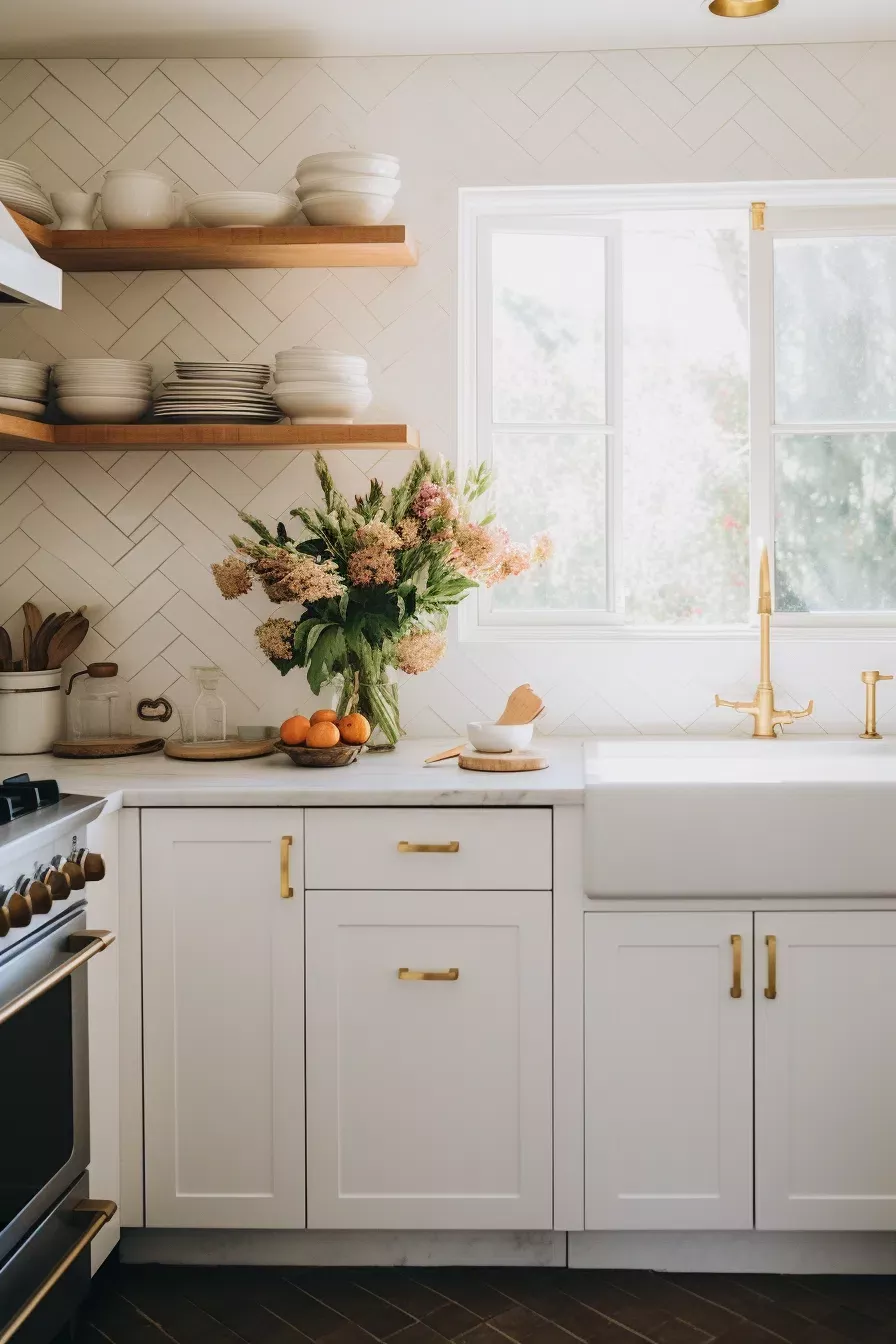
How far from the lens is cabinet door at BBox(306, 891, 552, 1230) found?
2293mm

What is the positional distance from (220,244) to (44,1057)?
1.69 m

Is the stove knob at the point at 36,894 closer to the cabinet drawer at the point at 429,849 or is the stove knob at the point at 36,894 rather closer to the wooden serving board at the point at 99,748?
the cabinet drawer at the point at 429,849

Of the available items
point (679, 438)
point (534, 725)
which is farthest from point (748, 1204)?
point (679, 438)

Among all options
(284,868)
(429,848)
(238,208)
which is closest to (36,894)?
(284,868)

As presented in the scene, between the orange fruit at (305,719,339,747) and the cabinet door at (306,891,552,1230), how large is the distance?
13.8 inches

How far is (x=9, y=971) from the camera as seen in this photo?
1802 millimetres

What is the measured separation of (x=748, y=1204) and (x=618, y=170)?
2234 millimetres

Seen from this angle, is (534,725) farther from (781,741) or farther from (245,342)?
(245,342)

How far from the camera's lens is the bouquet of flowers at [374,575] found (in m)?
2.57

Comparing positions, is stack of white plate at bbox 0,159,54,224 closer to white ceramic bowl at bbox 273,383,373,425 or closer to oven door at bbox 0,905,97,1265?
white ceramic bowl at bbox 273,383,373,425

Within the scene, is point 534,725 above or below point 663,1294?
above

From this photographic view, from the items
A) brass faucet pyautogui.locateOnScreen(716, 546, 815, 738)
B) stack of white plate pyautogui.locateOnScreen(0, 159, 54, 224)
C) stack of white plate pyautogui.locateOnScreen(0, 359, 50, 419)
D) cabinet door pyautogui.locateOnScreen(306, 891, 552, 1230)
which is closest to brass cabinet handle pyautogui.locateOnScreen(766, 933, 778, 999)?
cabinet door pyautogui.locateOnScreen(306, 891, 552, 1230)

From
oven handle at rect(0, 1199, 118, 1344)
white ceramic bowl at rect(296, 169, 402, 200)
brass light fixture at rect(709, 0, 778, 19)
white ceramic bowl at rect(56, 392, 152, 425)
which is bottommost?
oven handle at rect(0, 1199, 118, 1344)

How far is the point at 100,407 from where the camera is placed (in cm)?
272
